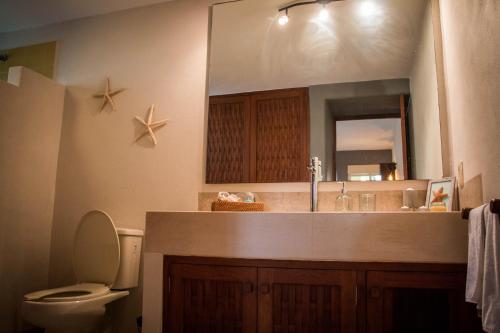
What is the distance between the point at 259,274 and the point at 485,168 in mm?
1075

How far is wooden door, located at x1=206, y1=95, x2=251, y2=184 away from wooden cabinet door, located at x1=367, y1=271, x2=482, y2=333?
1112 mm

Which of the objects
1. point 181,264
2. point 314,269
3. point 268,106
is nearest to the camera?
point 314,269

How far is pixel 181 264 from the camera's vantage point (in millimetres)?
2025

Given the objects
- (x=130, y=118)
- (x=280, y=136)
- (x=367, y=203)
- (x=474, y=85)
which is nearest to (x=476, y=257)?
(x=474, y=85)

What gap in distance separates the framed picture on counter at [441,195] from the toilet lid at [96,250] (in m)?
1.88

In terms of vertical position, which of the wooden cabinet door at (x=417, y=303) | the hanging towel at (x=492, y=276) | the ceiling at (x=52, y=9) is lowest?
the wooden cabinet door at (x=417, y=303)

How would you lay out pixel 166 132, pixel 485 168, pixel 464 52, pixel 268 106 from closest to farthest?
1. pixel 485 168
2. pixel 464 52
3. pixel 268 106
4. pixel 166 132

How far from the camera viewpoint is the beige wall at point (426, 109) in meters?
2.21

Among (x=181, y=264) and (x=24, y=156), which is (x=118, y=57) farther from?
(x=181, y=264)

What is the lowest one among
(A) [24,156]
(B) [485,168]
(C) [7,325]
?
(C) [7,325]

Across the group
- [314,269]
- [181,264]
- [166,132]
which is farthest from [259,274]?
[166,132]

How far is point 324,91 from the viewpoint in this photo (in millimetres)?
2473

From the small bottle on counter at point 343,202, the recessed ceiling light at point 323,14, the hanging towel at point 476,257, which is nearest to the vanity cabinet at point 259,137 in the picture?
the small bottle on counter at point 343,202

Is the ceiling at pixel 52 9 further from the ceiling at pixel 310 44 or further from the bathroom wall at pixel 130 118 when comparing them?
the ceiling at pixel 310 44
